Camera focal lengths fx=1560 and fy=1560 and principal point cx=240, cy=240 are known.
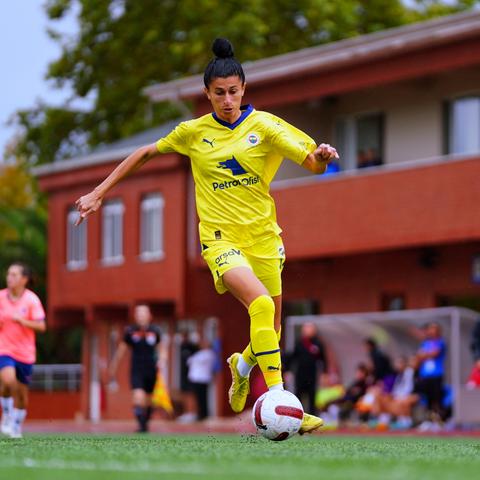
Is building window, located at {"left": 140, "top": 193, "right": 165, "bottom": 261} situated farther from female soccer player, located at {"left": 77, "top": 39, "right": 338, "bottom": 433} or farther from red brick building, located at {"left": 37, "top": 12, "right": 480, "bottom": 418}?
female soccer player, located at {"left": 77, "top": 39, "right": 338, "bottom": 433}

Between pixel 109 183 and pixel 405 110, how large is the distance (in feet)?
75.0

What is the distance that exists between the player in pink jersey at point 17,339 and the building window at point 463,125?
56.7ft

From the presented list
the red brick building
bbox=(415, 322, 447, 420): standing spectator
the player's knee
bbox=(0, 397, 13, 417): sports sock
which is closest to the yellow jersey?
the player's knee

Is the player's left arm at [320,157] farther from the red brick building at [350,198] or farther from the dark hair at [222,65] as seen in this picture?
the red brick building at [350,198]

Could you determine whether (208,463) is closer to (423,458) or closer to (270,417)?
(423,458)

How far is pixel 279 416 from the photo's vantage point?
10375 millimetres

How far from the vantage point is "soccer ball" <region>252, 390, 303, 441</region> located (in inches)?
409

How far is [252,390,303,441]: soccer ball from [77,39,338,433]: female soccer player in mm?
438

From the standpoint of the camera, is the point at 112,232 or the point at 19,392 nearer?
the point at 19,392

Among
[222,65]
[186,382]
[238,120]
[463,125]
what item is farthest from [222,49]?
[186,382]

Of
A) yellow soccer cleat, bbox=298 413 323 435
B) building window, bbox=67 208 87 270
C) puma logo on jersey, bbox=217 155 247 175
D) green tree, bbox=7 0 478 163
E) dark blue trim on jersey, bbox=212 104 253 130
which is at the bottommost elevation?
yellow soccer cleat, bbox=298 413 323 435

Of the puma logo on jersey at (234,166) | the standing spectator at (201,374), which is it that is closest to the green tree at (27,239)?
the standing spectator at (201,374)

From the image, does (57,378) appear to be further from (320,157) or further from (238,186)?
(320,157)

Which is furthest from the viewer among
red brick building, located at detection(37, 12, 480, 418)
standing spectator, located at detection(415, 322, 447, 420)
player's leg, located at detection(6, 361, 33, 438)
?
red brick building, located at detection(37, 12, 480, 418)
